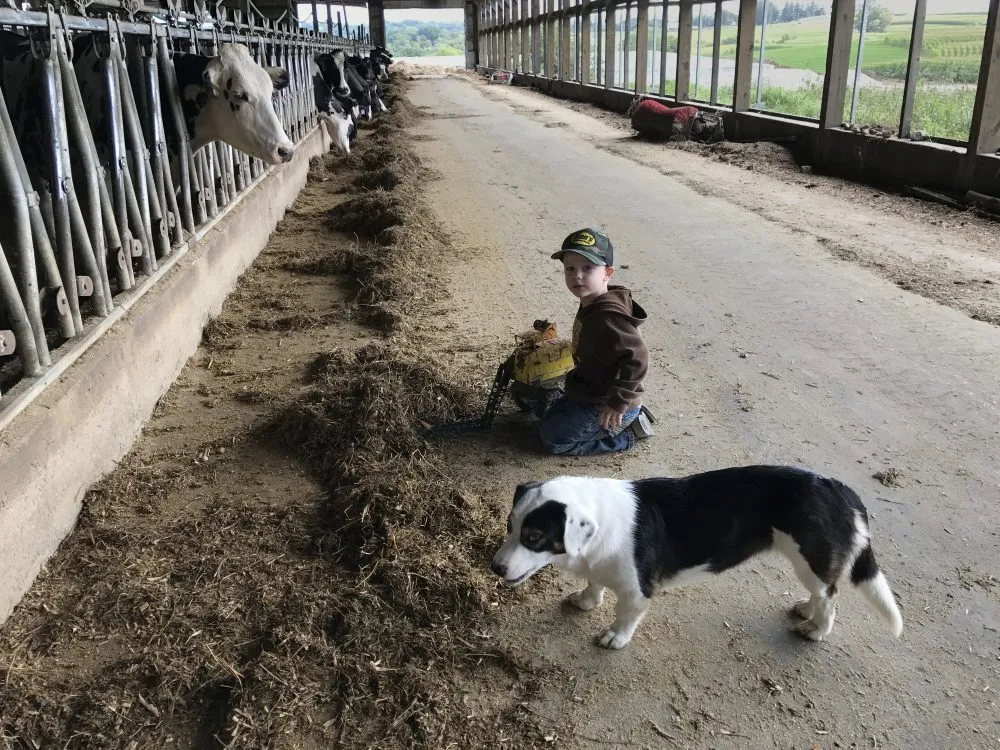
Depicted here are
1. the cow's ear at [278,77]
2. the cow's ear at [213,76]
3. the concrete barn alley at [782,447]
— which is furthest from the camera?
the cow's ear at [278,77]

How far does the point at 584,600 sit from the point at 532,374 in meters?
1.40

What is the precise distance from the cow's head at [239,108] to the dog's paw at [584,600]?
13.4 ft

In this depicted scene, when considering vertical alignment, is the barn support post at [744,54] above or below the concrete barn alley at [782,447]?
above

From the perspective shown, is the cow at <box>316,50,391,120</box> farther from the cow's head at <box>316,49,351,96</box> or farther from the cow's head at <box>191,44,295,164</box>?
the cow's head at <box>191,44,295,164</box>

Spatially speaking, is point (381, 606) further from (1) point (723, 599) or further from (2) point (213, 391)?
(2) point (213, 391)

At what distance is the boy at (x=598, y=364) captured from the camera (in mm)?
3416

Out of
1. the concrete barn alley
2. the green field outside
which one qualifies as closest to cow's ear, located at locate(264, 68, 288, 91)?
the concrete barn alley

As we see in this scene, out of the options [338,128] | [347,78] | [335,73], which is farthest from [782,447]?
[347,78]

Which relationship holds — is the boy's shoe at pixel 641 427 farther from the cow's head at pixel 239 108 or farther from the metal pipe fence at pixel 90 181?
the cow's head at pixel 239 108

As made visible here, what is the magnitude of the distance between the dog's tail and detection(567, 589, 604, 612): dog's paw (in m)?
0.80

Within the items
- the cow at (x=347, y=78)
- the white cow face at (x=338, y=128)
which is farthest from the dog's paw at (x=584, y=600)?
the cow at (x=347, y=78)

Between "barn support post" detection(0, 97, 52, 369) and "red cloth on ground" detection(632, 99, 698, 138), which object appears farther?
"red cloth on ground" detection(632, 99, 698, 138)

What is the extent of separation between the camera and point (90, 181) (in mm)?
4039

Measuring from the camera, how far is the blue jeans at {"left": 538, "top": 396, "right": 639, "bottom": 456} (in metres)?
3.66
